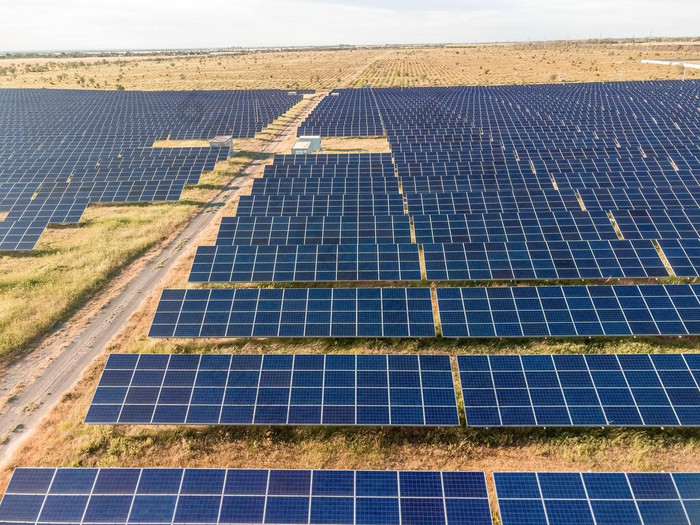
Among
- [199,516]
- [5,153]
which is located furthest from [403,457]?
[5,153]

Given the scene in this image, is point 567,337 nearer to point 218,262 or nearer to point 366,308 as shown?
point 366,308

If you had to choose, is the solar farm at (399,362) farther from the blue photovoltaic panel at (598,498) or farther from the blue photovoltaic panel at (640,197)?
the blue photovoltaic panel at (640,197)

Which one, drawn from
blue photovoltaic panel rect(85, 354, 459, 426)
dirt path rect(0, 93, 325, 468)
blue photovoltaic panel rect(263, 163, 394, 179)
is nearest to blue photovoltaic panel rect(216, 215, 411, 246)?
dirt path rect(0, 93, 325, 468)

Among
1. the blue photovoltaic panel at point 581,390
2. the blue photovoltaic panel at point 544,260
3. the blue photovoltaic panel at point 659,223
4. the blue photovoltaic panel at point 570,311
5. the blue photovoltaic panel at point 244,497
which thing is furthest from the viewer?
the blue photovoltaic panel at point 659,223

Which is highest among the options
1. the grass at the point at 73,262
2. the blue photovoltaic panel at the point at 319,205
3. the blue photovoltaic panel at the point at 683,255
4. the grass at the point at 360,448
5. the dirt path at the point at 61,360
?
the blue photovoltaic panel at the point at 319,205

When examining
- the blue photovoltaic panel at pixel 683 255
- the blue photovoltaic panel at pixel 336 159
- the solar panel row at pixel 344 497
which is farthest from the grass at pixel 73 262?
the blue photovoltaic panel at pixel 683 255

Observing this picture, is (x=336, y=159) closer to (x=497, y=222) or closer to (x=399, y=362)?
(x=497, y=222)
